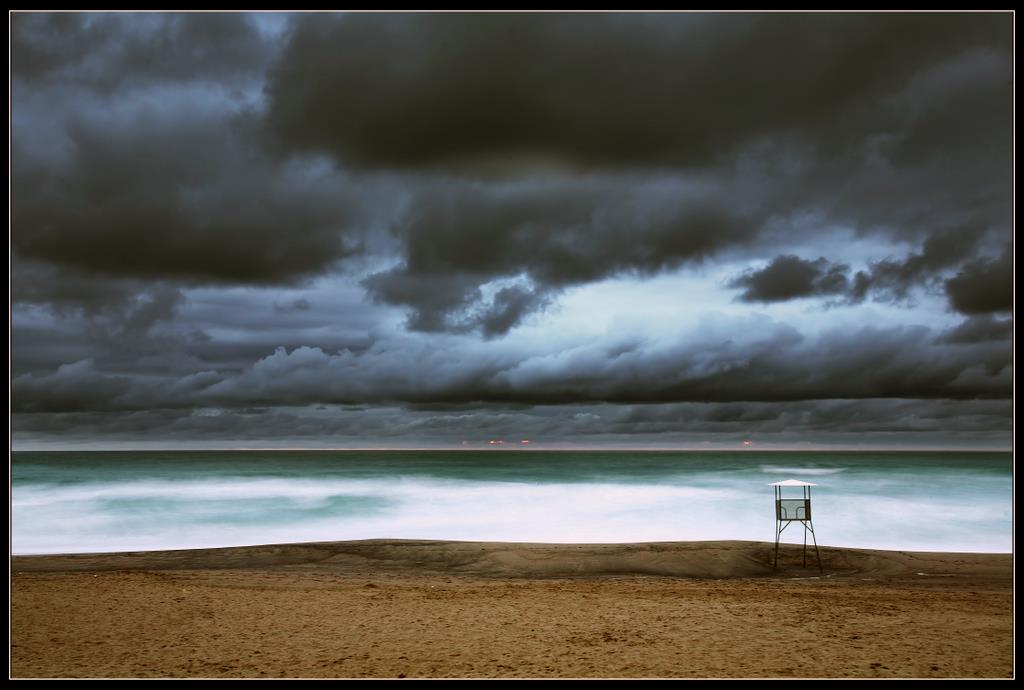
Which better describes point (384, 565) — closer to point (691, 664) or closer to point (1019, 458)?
point (691, 664)

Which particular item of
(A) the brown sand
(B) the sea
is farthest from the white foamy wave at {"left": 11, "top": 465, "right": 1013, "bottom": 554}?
(A) the brown sand

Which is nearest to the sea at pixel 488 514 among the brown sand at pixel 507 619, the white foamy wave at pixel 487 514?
the white foamy wave at pixel 487 514

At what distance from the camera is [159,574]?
11.5 metres

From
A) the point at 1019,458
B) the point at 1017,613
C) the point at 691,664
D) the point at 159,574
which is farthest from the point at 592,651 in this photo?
the point at 159,574

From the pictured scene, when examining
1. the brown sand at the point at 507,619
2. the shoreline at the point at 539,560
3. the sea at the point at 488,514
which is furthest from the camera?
the sea at the point at 488,514

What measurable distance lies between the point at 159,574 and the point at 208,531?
10.1 m

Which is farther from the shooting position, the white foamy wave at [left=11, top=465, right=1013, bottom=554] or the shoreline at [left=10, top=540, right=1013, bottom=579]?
the white foamy wave at [left=11, top=465, right=1013, bottom=554]

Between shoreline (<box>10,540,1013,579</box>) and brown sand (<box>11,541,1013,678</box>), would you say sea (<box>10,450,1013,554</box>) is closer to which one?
shoreline (<box>10,540,1013,579</box>)

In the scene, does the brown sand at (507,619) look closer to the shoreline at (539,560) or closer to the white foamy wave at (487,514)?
the shoreline at (539,560)

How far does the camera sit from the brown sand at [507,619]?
6.55m

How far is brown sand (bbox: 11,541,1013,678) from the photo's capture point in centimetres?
655

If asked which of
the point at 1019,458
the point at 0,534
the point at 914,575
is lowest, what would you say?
the point at 914,575

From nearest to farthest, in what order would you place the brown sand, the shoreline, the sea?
the brown sand < the shoreline < the sea

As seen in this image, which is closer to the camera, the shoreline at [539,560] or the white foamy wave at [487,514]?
the shoreline at [539,560]
